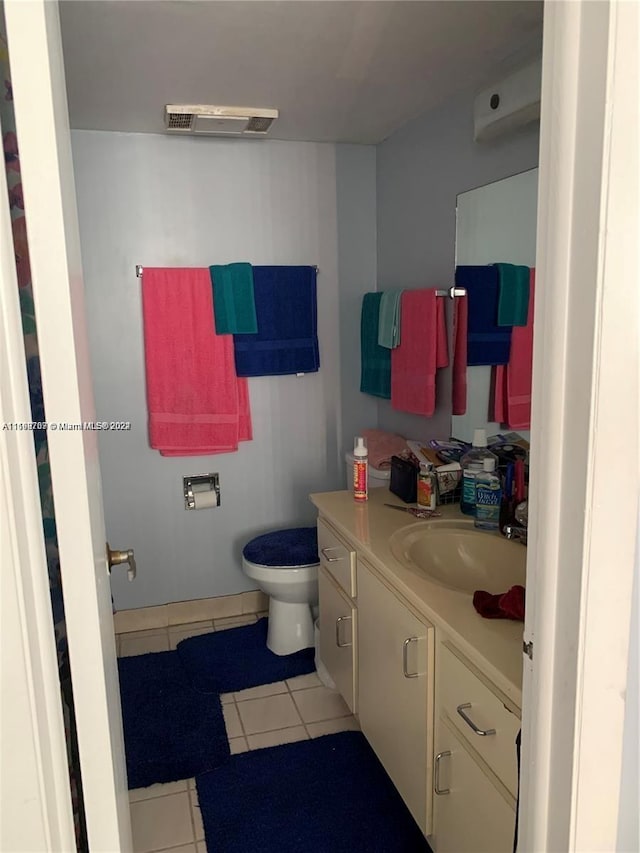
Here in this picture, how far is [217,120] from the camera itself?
2465 millimetres

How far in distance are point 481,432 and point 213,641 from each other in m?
1.61

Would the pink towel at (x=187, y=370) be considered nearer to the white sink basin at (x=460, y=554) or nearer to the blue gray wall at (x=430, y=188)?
the blue gray wall at (x=430, y=188)

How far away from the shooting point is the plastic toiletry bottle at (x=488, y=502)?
6.12ft

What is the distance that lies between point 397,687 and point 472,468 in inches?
26.8

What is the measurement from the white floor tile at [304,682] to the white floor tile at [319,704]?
26 millimetres

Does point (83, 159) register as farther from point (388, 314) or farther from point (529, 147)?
point (529, 147)

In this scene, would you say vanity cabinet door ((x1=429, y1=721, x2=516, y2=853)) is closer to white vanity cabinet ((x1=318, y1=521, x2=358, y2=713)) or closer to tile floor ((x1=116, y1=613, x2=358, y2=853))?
white vanity cabinet ((x1=318, y1=521, x2=358, y2=713))

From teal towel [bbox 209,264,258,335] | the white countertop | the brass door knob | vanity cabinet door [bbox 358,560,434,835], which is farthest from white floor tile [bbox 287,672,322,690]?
the brass door knob

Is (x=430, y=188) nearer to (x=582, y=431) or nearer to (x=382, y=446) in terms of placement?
(x=382, y=446)

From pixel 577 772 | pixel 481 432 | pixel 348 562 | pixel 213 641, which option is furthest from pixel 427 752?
pixel 213 641

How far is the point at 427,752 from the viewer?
5.03 feet

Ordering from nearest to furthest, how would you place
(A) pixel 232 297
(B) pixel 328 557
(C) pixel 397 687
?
1. (C) pixel 397 687
2. (B) pixel 328 557
3. (A) pixel 232 297

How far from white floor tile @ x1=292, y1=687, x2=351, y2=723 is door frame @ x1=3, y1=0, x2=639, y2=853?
1.51 m

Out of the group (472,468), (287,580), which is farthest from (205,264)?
(472,468)
